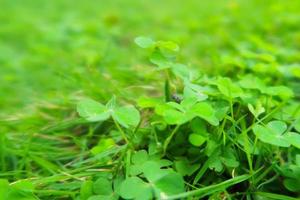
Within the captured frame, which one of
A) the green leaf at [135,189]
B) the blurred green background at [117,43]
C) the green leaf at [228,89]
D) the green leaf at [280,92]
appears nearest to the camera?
the green leaf at [135,189]

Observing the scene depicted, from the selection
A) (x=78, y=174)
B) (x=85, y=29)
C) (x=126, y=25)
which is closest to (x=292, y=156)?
Result: (x=78, y=174)

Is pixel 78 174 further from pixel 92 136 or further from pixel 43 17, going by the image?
pixel 43 17

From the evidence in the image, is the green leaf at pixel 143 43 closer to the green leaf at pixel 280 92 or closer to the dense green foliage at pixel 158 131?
the dense green foliage at pixel 158 131

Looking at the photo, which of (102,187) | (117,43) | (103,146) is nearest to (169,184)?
(102,187)

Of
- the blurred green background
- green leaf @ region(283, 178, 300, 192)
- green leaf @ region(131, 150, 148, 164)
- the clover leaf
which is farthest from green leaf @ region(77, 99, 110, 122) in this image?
green leaf @ region(283, 178, 300, 192)

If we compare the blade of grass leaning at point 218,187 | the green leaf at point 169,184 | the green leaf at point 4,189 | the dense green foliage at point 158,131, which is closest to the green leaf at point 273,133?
the dense green foliage at point 158,131

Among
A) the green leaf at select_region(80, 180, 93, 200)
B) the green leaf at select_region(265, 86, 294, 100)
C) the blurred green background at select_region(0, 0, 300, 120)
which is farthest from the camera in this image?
the blurred green background at select_region(0, 0, 300, 120)

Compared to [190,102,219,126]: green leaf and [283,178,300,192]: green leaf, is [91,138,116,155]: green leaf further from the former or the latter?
[283,178,300,192]: green leaf
